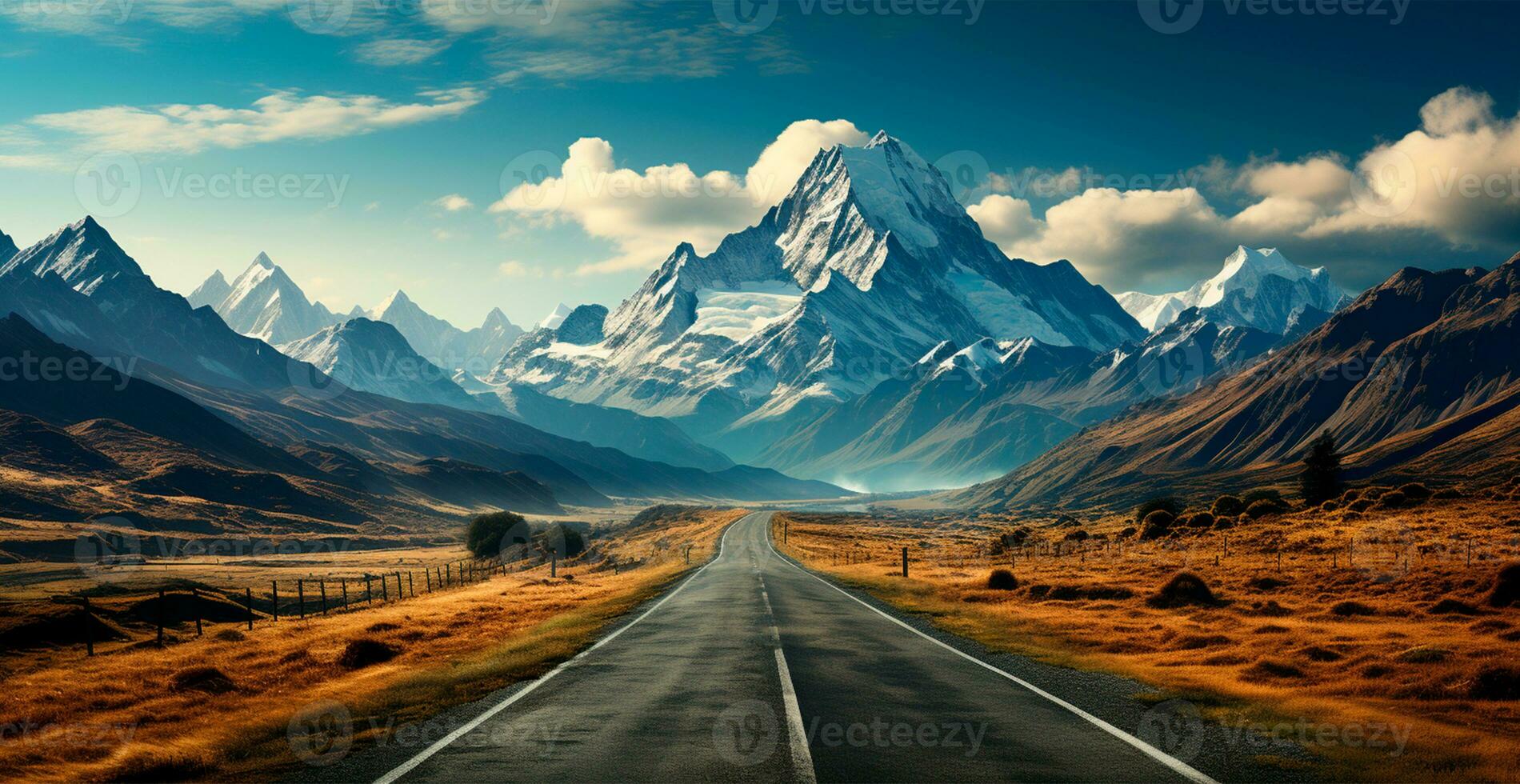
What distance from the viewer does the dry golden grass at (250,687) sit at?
14195 mm

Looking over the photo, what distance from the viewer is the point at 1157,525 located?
287 ft

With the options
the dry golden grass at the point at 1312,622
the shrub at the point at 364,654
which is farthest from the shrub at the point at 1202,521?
the shrub at the point at 364,654

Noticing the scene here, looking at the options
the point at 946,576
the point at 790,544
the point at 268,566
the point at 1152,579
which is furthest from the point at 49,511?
the point at 1152,579

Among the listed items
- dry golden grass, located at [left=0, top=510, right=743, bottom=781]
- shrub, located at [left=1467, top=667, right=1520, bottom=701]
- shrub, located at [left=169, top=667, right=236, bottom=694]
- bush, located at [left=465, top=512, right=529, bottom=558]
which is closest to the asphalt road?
dry golden grass, located at [left=0, top=510, right=743, bottom=781]

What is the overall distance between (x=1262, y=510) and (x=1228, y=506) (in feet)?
36.6

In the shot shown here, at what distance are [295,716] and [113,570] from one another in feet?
475

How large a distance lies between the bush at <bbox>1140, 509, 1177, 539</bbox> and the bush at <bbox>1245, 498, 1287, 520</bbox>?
6599mm

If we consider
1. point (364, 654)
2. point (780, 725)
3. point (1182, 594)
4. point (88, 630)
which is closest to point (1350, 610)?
point (1182, 594)

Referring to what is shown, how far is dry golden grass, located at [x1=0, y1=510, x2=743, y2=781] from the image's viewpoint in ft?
46.6

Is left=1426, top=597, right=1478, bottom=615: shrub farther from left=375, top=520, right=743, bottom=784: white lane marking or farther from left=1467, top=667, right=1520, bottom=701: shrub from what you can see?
left=375, top=520, right=743, bottom=784: white lane marking

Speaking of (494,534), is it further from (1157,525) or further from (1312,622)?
(1312,622)

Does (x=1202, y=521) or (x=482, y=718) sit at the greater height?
(x=482, y=718)

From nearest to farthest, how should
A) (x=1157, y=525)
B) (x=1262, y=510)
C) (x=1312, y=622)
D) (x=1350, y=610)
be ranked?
(x=1312, y=622) < (x=1350, y=610) < (x=1262, y=510) < (x=1157, y=525)

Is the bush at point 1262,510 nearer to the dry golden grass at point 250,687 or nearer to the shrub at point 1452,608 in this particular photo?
the shrub at point 1452,608
